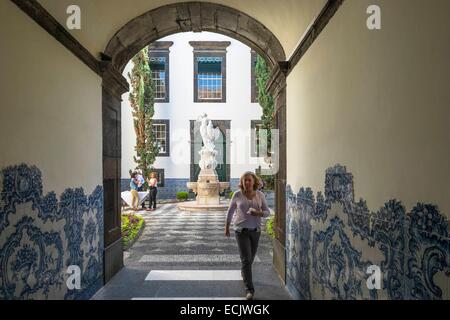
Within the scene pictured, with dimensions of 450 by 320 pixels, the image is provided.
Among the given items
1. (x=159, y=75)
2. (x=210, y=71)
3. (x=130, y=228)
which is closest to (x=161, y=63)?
(x=159, y=75)

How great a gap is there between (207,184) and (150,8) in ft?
31.4

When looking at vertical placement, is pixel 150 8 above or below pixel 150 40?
above

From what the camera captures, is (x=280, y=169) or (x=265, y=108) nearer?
(x=280, y=169)

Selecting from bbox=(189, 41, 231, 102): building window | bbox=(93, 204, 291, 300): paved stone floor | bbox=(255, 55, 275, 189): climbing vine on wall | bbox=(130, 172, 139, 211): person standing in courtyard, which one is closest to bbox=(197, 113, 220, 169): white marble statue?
bbox=(255, 55, 275, 189): climbing vine on wall

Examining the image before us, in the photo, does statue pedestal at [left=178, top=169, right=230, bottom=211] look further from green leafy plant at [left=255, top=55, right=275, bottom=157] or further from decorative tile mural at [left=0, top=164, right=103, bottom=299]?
decorative tile mural at [left=0, top=164, right=103, bottom=299]

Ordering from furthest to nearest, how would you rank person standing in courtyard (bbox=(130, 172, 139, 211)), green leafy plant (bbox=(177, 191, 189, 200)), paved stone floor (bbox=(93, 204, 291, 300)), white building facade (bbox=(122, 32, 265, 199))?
white building facade (bbox=(122, 32, 265, 199)) < green leafy plant (bbox=(177, 191, 189, 200)) < person standing in courtyard (bbox=(130, 172, 139, 211)) < paved stone floor (bbox=(93, 204, 291, 300))

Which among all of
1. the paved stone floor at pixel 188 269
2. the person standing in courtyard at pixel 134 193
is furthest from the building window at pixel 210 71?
the paved stone floor at pixel 188 269

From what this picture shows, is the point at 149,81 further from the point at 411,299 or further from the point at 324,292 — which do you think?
the point at 411,299

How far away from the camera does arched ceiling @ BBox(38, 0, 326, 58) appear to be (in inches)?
145

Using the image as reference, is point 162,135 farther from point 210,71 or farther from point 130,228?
point 130,228

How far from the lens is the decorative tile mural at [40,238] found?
243 centimetres

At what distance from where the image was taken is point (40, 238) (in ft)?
9.47
